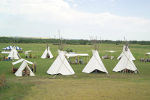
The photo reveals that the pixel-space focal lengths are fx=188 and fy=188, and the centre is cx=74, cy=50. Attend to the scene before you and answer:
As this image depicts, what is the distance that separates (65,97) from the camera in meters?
10.3

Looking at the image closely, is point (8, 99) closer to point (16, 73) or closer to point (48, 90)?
point (48, 90)

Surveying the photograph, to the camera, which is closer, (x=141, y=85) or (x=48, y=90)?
(x=48, y=90)

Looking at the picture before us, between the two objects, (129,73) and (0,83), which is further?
(129,73)

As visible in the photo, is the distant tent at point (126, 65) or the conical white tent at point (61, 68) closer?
the conical white tent at point (61, 68)

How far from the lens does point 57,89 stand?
12.0 meters

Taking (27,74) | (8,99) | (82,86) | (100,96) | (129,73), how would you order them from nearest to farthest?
(8,99), (100,96), (82,86), (27,74), (129,73)

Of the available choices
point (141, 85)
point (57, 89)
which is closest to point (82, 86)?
point (57, 89)

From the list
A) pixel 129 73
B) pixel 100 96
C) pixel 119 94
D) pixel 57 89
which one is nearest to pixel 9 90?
pixel 57 89

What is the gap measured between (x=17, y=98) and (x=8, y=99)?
46 cm

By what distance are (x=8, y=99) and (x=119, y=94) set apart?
6.13 m

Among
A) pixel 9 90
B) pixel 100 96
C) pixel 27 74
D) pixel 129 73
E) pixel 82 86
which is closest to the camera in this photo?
pixel 100 96

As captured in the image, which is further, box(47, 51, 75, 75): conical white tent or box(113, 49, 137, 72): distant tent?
box(113, 49, 137, 72): distant tent

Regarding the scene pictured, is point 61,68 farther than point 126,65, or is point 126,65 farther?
point 126,65

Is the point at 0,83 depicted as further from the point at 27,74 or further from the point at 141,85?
the point at 141,85
